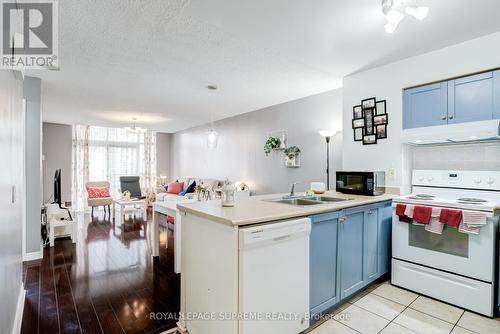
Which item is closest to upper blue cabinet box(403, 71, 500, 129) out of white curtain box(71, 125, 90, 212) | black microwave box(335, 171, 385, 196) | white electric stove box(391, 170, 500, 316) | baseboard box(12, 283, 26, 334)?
white electric stove box(391, 170, 500, 316)

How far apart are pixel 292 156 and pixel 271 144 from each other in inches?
21.2

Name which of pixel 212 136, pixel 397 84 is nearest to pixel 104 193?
pixel 212 136

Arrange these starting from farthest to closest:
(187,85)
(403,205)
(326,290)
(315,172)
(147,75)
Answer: (315,172), (187,85), (147,75), (403,205), (326,290)

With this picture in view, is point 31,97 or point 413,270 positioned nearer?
point 413,270

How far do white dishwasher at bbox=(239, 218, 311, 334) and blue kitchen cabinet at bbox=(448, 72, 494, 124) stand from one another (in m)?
1.88

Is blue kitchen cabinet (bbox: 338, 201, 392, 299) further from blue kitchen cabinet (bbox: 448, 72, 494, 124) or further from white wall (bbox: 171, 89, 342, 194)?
white wall (bbox: 171, 89, 342, 194)

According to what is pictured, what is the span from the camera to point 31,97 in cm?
339

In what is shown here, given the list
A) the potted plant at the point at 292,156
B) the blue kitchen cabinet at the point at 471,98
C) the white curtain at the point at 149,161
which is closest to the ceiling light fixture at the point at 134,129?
the white curtain at the point at 149,161

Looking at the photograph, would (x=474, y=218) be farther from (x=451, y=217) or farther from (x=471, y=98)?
(x=471, y=98)

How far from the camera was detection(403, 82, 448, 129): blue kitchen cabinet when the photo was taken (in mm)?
2494

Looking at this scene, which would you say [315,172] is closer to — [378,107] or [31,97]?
[378,107]

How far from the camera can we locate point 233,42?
2.51 metres

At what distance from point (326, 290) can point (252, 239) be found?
37.0 inches

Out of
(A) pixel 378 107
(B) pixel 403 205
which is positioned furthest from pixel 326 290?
(A) pixel 378 107
